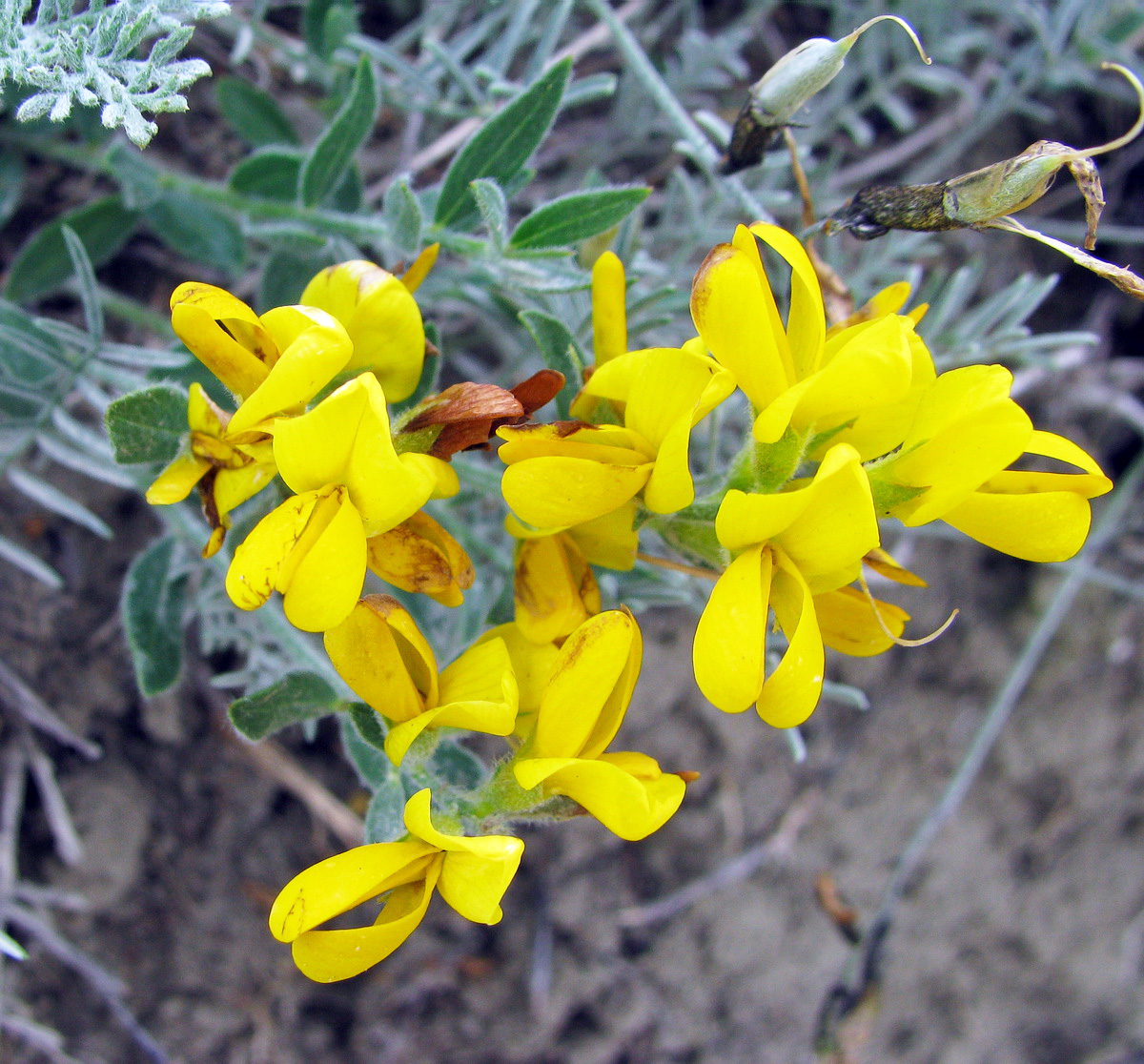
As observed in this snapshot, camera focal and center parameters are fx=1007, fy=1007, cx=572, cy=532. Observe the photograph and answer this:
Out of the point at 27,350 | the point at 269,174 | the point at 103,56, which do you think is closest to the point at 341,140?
A: the point at 269,174

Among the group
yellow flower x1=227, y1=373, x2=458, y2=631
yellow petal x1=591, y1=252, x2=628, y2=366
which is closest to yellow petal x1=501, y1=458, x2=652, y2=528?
yellow flower x1=227, y1=373, x2=458, y2=631

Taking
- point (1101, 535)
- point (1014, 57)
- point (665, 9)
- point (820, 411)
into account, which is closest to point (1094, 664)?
point (1101, 535)

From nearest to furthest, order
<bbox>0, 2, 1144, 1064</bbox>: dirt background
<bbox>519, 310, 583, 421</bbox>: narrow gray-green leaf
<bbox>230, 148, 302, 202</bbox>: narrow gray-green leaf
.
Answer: <bbox>519, 310, 583, 421</bbox>: narrow gray-green leaf
<bbox>230, 148, 302, 202</bbox>: narrow gray-green leaf
<bbox>0, 2, 1144, 1064</bbox>: dirt background

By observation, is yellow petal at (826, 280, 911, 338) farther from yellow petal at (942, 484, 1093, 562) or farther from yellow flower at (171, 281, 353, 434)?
yellow flower at (171, 281, 353, 434)

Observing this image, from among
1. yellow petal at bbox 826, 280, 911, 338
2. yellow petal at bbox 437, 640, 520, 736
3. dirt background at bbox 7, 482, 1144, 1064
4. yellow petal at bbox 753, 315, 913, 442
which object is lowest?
dirt background at bbox 7, 482, 1144, 1064

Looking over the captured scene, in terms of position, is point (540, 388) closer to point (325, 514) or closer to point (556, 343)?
point (556, 343)

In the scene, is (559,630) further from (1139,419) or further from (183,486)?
(1139,419)
